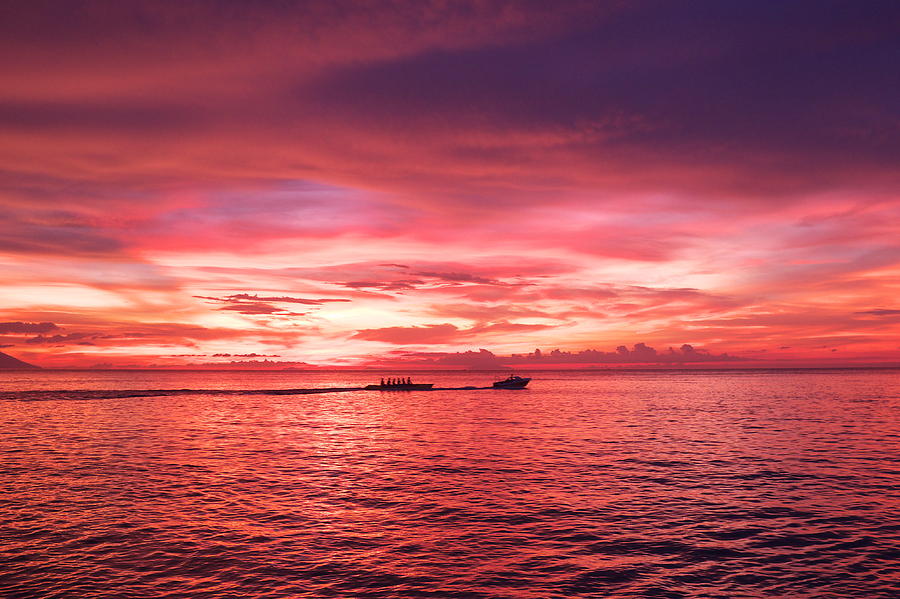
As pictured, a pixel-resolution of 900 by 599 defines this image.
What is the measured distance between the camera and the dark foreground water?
845 inches

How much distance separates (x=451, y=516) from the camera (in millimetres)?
30531

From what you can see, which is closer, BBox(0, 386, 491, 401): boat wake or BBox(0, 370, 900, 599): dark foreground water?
BBox(0, 370, 900, 599): dark foreground water

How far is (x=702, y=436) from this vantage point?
66125 mm

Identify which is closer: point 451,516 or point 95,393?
point 451,516

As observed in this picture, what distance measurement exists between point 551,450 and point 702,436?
73.0ft

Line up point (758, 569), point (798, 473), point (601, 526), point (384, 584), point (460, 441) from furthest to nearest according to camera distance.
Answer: point (460, 441)
point (798, 473)
point (601, 526)
point (758, 569)
point (384, 584)

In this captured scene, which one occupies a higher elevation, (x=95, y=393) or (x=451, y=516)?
(x=95, y=393)

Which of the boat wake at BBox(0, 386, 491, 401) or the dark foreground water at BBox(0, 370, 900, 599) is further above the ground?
the boat wake at BBox(0, 386, 491, 401)

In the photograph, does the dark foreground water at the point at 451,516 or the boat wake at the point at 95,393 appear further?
the boat wake at the point at 95,393

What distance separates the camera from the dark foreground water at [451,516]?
21.5 metres

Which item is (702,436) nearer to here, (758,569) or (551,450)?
(551,450)

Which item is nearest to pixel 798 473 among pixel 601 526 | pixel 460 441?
pixel 601 526

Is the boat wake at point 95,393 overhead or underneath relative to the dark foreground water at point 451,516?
overhead

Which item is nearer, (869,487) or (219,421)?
(869,487)
